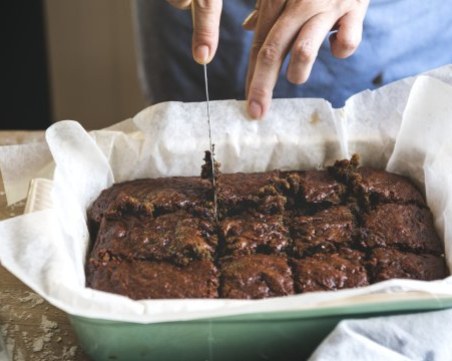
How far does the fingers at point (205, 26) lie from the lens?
2.09 meters

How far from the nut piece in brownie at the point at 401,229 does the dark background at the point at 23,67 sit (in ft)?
10.0

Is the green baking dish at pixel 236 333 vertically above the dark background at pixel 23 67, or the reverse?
the dark background at pixel 23 67

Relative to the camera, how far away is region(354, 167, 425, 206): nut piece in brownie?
232cm

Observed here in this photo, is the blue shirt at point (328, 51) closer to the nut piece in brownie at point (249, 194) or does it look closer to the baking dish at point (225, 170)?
the baking dish at point (225, 170)

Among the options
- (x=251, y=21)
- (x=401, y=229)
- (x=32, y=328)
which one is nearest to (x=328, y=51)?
(x=251, y=21)

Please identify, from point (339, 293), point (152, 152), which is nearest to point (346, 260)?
point (339, 293)

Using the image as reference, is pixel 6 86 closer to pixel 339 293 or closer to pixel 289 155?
pixel 289 155

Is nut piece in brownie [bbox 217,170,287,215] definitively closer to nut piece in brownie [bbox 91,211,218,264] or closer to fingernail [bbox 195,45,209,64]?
nut piece in brownie [bbox 91,211,218,264]

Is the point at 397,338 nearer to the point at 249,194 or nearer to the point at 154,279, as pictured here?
the point at 154,279

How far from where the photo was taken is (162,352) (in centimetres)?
180

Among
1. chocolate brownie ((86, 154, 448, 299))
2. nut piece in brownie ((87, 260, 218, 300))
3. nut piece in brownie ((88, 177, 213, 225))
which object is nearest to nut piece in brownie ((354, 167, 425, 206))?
chocolate brownie ((86, 154, 448, 299))

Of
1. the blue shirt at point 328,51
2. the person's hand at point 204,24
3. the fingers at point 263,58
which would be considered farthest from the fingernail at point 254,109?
the blue shirt at point 328,51

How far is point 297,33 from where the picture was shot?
7.32 ft

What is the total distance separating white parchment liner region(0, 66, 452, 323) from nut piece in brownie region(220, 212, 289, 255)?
357 mm
